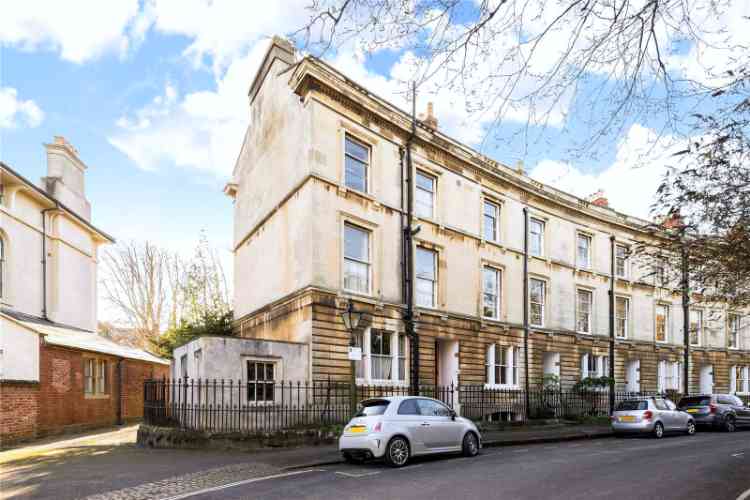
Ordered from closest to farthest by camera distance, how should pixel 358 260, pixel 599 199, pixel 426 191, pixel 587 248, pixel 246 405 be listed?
pixel 246 405 < pixel 358 260 < pixel 426 191 < pixel 587 248 < pixel 599 199

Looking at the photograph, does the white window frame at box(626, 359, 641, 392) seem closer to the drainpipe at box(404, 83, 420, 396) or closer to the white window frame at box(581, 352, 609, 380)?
the white window frame at box(581, 352, 609, 380)

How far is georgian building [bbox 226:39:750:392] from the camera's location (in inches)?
752

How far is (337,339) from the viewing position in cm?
1892

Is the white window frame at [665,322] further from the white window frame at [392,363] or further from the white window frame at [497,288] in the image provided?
the white window frame at [392,363]

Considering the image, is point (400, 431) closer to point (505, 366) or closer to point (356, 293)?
point (356, 293)

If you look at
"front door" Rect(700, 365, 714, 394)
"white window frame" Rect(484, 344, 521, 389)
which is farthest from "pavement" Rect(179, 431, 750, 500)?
"front door" Rect(700, 365, 714, 394)

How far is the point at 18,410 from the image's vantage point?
1755 centimetres

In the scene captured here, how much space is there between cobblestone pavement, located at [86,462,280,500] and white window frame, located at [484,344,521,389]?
551 inches

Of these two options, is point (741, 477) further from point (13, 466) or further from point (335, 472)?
point (13, 466)

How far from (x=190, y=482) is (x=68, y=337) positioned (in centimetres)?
1474

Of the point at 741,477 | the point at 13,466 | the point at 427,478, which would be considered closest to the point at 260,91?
the point at 13,466

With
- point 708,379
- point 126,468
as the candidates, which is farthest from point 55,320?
point 708,379

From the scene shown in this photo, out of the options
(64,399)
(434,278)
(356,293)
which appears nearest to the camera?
(356,293)

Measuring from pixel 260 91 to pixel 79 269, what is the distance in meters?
12.4
